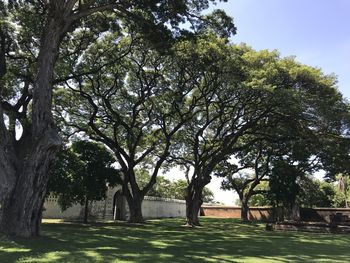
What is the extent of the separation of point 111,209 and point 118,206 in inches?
24.5

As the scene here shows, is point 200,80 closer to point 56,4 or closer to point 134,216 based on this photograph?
point 134,216

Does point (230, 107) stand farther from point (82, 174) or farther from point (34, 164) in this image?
point (34, 164)

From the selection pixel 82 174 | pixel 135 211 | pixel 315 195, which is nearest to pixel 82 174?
pixel 82 174

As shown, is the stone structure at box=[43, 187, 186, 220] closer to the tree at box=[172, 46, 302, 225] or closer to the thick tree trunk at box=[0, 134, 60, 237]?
the tree at box=[172, 46, 302, 225]

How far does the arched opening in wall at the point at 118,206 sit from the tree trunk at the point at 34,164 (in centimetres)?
1972

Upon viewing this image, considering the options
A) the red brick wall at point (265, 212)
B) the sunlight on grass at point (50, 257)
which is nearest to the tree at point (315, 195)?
the red brick wall at point (265, 212)

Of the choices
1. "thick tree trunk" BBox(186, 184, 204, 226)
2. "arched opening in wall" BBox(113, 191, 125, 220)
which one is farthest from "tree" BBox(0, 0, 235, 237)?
"arched opening in wall" BBox(113, 191, 125, 220)

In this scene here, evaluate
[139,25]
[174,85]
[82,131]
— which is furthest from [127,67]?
[139,25]

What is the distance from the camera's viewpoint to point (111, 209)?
3384 centimetres

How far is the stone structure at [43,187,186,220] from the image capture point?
29.4 meters

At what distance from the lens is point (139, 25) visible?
17.1 metres

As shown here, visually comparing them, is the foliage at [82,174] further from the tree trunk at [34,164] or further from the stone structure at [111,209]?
the tree trunk at [34,164]

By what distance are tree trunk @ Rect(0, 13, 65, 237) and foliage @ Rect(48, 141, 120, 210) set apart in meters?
8.04

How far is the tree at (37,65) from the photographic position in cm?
1319
